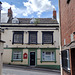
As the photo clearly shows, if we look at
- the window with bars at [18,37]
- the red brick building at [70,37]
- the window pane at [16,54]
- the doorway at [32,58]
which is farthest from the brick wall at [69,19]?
the window pane at [16,54]

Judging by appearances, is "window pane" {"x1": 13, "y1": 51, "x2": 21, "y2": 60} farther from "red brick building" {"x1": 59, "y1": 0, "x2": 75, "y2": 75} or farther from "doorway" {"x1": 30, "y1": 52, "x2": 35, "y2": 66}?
"red brick building" {"x1": 59, "y1": 0, "x2": 75, "y2": 75}

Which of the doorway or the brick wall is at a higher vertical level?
the brick wall

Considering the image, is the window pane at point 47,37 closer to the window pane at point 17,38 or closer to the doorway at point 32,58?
the doorway at point 32,58

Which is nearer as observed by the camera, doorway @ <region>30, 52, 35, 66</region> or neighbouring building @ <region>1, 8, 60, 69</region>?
neighbouring building @ <region>1, 8, 60, 69</region>

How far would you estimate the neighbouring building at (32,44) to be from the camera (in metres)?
17.5

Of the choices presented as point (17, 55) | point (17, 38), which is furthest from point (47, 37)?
point (17, 55)

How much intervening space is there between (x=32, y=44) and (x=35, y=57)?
2.07 m

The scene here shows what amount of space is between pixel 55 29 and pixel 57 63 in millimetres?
5265

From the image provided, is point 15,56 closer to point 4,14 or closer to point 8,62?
point 8,62

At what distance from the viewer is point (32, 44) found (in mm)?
17875

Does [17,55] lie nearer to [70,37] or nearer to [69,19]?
[70,37]

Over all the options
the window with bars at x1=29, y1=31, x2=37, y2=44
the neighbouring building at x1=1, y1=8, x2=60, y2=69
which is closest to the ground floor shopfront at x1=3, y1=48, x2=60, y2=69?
the neighbouring building at x1=1, y1=8, x2=60, y2=69

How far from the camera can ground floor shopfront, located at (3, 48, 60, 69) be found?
17391 millimetres

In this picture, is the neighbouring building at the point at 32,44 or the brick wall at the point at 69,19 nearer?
the brick wall at the point at 69,19
